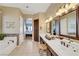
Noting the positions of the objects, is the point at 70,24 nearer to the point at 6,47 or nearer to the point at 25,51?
the point at 6,47

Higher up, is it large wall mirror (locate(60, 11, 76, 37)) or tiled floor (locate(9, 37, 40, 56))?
large wall mirror (locate(60, 11, 76, 37))

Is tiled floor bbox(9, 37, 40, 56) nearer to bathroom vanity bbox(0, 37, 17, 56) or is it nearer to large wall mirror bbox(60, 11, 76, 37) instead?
bathroom vanity bbox(0, 37, 17, 56)

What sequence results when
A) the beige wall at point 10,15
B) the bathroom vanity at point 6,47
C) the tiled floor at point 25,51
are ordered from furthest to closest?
the beige wall at point 10,15 → the tiled floor at point 25,51 → the bathroom vanity at point 6,47

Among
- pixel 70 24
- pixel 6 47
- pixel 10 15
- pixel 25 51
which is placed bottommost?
pixel 25 51

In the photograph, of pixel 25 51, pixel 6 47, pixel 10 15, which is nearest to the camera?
pixel 6 47

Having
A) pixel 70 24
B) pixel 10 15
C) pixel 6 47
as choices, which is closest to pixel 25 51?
pixel 6 47

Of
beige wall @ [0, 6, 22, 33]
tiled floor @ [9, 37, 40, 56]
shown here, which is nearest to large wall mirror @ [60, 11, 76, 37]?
tiled floor @ [9, 37, 40, 56]

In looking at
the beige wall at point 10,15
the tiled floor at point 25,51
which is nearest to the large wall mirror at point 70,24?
the tiled floor at point 25,51

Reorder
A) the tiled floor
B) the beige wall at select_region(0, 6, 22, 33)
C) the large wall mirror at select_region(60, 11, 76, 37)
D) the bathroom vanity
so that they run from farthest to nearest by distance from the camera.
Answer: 1. the beige wall at select_region(0, 6, 22, 33)
2. the tiled floor
3. the bathroom vanity
4. the large wall mirror at select_region(60, 11, 76, 37)

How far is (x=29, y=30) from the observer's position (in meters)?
13.6

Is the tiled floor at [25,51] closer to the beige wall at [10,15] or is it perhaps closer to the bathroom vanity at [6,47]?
the bathroom vanity at [6,47]

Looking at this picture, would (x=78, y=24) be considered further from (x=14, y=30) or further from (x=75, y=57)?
(x=14, y=30)

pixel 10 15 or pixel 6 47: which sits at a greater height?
pixel 10 15

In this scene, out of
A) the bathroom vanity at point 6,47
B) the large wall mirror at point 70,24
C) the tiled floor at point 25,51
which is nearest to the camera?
the large wall mirror at point 70,24
